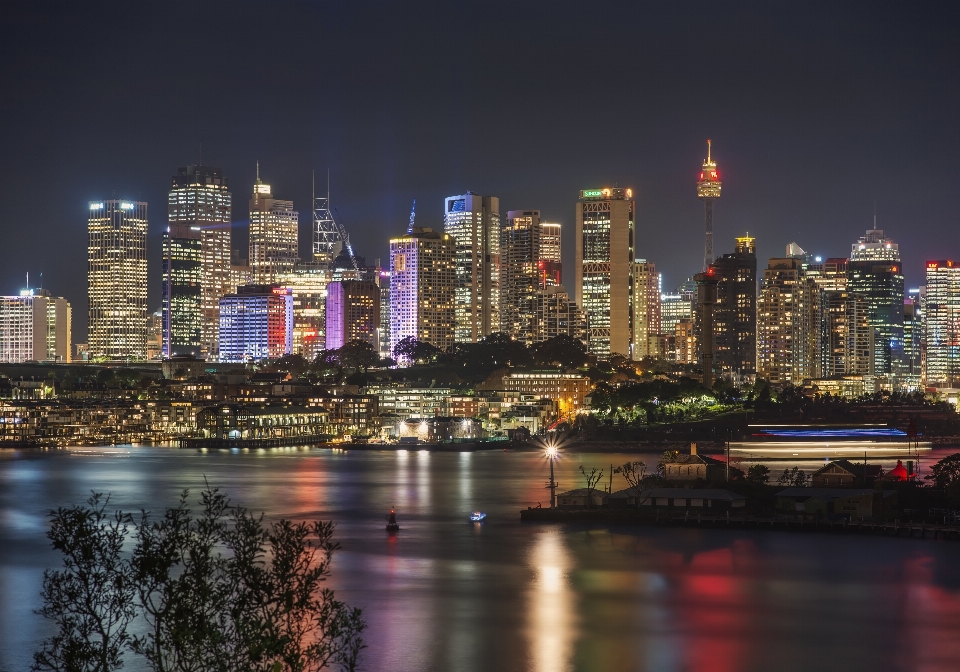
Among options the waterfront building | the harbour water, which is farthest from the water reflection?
the waterfront building

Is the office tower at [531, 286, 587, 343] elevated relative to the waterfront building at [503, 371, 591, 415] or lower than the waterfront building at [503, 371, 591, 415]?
elevated

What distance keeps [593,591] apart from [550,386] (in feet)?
234

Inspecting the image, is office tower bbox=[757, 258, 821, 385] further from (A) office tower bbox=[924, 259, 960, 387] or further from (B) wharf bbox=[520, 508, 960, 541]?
(B) wharf bbox=[520, 508, 960, 541]

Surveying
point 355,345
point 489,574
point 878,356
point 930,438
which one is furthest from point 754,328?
point 489,574

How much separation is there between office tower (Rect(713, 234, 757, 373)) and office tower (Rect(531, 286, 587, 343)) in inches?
515

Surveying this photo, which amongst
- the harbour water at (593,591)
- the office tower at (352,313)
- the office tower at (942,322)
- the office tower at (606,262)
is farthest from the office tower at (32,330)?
the harbour water at (593,591)

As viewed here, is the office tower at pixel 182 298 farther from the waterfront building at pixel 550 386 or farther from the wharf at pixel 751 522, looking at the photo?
the wharf at pixel 751 522

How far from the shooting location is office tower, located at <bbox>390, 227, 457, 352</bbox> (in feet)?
460

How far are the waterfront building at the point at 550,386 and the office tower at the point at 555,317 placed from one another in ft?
102

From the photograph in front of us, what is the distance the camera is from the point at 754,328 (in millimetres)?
132625

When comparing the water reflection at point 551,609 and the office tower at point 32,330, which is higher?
the office tower at point 32,330

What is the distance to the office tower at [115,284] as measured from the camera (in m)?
165

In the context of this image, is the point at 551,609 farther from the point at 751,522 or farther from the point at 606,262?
the point at 606,262

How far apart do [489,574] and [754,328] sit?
350 feet
